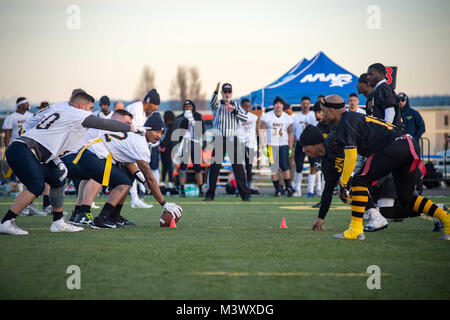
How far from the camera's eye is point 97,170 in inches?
348

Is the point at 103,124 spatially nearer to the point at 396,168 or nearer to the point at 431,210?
the point at 396,168

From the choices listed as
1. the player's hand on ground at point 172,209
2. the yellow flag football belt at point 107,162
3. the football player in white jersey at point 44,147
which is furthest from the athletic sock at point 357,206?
the yellow flag football belt at point 107,162

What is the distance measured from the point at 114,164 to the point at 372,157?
13.0ft

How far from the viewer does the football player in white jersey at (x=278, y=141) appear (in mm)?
16812

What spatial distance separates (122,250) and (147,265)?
3.25 ft

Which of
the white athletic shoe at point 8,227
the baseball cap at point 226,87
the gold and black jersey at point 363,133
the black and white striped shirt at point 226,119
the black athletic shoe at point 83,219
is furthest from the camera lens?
the black and white striped shirt at point 226,119

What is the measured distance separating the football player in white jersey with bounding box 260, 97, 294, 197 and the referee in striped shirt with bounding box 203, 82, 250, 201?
2.26 metres

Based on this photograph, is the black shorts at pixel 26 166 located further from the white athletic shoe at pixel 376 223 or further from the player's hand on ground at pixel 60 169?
the white athletic shoe at pixel 376 223

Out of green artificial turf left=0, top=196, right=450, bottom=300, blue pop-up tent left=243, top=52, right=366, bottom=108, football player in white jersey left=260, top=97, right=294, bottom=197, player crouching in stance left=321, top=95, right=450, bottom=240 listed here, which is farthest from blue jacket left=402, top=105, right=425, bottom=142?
blue pop-up tent left=243, top=52, right=366, bottom=108

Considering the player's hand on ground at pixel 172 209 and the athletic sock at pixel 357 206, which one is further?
the player's hand on ground at pixel 172 209

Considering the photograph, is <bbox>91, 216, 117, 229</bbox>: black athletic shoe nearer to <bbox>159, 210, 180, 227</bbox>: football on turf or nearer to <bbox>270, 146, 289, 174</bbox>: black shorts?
<bbox>159, 210, 180, 227</bbox>: football on turf

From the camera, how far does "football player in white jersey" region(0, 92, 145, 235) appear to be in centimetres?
760

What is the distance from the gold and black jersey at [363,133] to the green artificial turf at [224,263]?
1099mm
